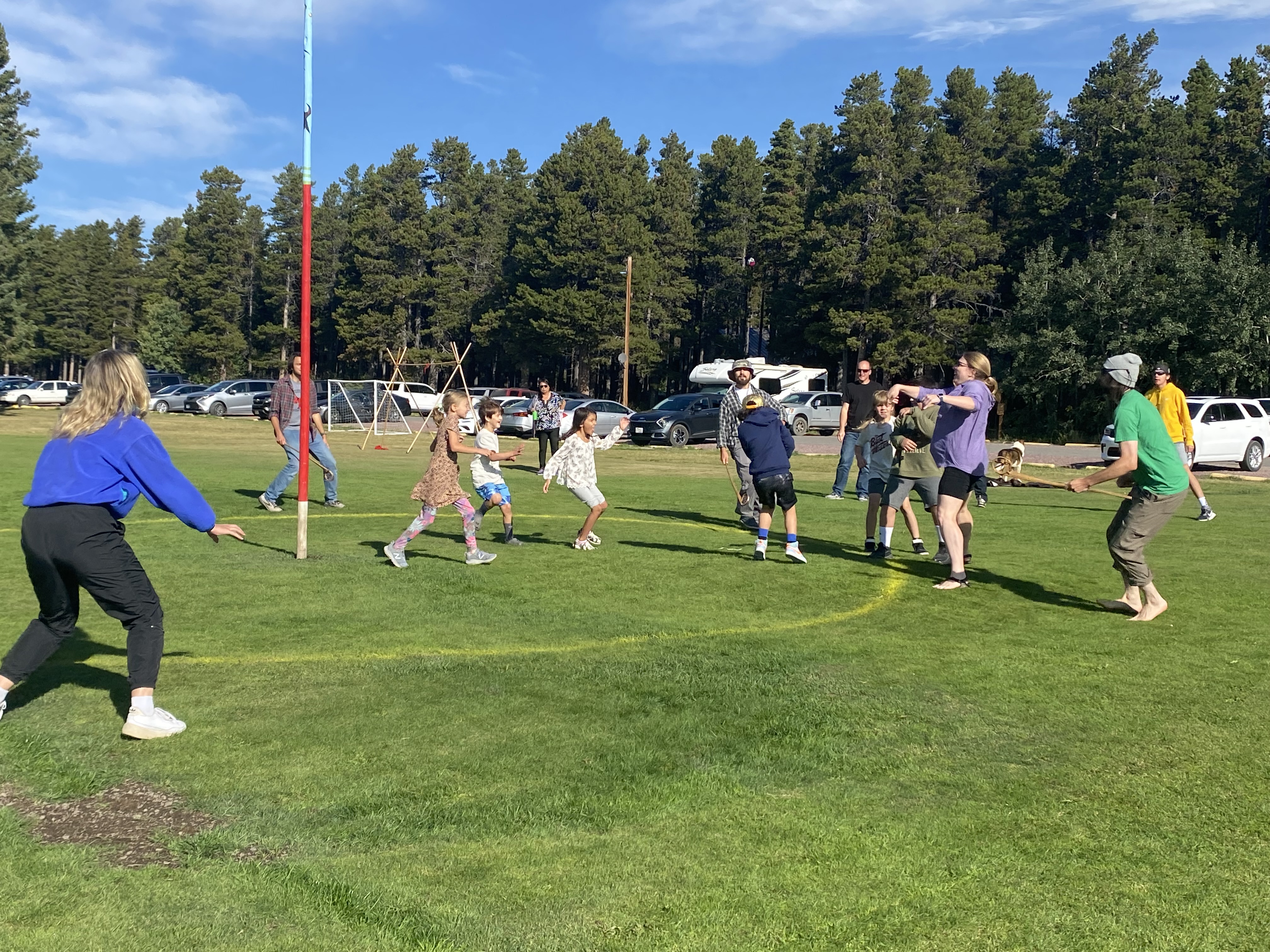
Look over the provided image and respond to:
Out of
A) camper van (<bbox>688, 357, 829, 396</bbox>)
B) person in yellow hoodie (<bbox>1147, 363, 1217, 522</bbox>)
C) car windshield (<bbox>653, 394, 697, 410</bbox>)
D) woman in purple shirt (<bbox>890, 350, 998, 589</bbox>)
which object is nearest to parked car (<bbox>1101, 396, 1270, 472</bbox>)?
person in yellow hoodie (<bbox>1147, 363, 1217, 522</bbox>)

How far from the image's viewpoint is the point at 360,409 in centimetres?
4338

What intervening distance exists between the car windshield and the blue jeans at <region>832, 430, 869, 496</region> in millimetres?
19061

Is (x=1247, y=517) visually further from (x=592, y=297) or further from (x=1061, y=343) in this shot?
(x=592, y=297)

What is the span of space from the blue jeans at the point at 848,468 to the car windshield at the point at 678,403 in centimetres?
1906

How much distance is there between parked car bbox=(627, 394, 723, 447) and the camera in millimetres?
35000

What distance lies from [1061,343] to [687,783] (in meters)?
43.8

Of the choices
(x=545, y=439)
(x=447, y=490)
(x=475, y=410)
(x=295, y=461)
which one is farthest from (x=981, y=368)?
(x=475, y=410)

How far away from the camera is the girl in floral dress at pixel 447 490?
10.5 m

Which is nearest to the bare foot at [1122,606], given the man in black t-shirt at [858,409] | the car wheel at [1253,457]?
the man in black t-shirt at [858,409]

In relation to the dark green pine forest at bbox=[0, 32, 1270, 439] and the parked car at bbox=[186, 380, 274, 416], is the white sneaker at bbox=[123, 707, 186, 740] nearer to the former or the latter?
the dark green pine forest at bbox=[0, 32, 1270, 439]

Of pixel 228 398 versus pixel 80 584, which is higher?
pixel 80 584

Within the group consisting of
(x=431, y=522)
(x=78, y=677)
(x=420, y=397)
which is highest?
(x=420, y=397)

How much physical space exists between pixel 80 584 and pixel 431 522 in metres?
5.43

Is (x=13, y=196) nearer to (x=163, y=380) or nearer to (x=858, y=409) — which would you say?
(x=163, y=380)
